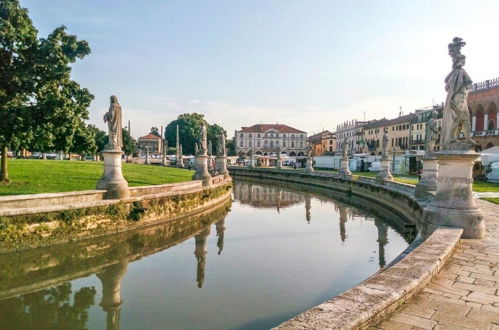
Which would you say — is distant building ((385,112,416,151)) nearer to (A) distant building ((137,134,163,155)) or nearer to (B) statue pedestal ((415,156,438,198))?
(B) statue pedestal ((415,156,438,198))

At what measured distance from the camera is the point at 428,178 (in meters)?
13.3

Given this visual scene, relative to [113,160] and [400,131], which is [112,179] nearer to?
[113,160]

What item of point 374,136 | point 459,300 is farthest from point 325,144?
A: point 459,300

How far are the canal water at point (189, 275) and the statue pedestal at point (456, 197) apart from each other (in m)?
1.96

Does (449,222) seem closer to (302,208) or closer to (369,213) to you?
(369,213)

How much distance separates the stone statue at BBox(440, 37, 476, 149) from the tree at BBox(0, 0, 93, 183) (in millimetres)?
12809

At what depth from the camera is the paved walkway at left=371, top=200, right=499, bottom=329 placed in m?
3.54

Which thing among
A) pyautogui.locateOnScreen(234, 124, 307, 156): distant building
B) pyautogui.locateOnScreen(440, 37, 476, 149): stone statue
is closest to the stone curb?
pyautogui.locateOnScreen(440, 37, 476, 149): stone statue

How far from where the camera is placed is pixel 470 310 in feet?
12.7

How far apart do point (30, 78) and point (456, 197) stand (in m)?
14.2

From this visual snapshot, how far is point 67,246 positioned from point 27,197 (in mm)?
1593

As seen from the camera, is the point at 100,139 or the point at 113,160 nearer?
the point at 113,160

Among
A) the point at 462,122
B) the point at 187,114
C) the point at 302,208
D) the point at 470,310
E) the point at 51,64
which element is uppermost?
the point at 187,114

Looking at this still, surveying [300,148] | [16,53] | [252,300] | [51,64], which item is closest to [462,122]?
[252,300]
